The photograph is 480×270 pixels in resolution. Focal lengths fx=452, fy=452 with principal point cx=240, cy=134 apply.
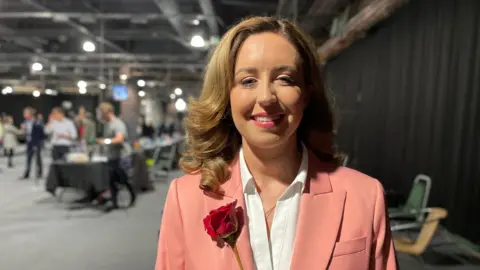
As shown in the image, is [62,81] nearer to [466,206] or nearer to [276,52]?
[466,206]

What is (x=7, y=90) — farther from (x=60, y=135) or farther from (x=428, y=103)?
(x=428, y=103)

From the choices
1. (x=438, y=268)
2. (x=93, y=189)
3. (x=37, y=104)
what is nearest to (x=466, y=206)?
(x=438, y=268)

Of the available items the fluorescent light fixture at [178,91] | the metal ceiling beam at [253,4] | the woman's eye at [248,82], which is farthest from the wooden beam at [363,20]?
the fluorescent light fixture at [178,91]

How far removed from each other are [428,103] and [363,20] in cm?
137

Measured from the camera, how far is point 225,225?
38.4 inches

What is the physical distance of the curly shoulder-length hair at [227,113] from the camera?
→ 106 centimetres

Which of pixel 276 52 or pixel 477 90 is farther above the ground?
pixel 477 90

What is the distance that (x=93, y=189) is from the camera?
645cm

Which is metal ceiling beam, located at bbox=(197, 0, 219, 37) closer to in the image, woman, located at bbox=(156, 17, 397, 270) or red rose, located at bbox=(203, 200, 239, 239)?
woman, located at bbox=(156, 17, 397, 270)

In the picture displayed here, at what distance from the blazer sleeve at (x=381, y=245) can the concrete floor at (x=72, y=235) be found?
3.35 metres

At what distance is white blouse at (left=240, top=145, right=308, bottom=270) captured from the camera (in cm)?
102

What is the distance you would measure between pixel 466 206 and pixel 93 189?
4766 mm

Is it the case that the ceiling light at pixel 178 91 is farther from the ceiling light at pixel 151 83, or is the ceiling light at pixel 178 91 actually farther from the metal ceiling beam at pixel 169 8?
the metal ceiling beam at pixel 169 8

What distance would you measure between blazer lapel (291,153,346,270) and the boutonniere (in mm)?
137
